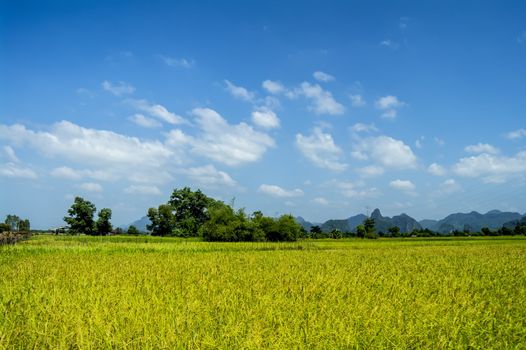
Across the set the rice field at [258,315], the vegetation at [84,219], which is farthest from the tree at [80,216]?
the rice field at [258,315]

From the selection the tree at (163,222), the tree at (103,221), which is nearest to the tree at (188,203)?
the tree at (163,222)

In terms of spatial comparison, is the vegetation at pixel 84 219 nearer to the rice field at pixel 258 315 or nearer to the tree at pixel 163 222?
the tree at pixel 163 222

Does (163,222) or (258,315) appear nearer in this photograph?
(258,315)

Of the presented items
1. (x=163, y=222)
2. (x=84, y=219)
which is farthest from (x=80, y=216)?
(x=163, y=222)

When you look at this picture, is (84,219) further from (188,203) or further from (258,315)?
(258,315)

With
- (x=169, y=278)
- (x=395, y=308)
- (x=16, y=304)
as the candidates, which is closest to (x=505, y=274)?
(x=395, y=308)

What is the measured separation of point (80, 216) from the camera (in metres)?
84.2

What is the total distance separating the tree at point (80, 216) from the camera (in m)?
83.8

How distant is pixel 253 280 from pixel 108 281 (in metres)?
3.87

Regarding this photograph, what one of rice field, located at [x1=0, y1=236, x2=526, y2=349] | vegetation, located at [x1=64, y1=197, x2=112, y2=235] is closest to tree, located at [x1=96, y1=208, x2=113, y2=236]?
vegetation, located at [x1=64, y1=197, x2=112, y2=235]

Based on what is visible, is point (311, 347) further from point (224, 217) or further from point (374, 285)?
point (224, 217)

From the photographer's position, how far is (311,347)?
4785mm

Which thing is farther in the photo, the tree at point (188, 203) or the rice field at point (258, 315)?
the tree at point (188, 203)

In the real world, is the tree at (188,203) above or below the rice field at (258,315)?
above
